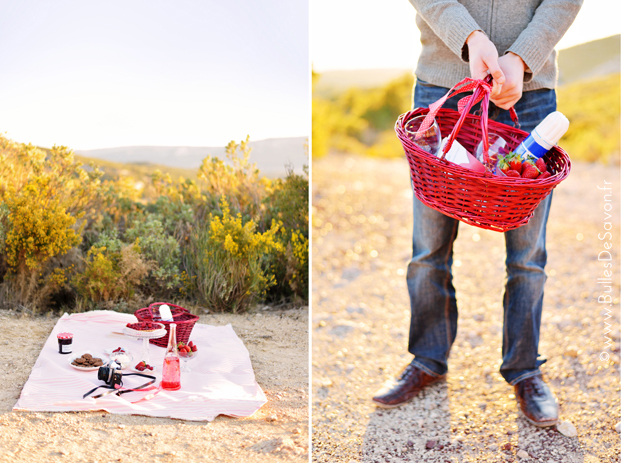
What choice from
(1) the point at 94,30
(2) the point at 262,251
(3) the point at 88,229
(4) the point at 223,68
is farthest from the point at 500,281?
(1) the point at 94,30

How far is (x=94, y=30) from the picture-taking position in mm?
2064

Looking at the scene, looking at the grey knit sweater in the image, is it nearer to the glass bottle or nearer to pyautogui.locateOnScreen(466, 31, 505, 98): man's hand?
pyautogui.locateOnScreen(466, 31, 505, 98): man's hand

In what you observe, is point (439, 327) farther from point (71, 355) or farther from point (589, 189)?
point (589, 189)

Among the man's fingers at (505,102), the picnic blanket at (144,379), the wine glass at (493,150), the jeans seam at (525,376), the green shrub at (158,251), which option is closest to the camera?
the wine glass at (493,150)

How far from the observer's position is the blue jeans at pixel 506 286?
1729 millimetres

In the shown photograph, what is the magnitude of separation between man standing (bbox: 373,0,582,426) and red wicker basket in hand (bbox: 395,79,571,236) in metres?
0.15

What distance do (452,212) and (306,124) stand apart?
3.68 ft

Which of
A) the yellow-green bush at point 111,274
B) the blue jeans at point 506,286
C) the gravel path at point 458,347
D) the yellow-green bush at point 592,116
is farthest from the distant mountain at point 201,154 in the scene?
the yellow-green bush at point 592,116

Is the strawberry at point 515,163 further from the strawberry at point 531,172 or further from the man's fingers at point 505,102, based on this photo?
the man's fingers at point 505,102

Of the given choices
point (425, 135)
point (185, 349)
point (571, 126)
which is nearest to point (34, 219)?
point (185, 349)

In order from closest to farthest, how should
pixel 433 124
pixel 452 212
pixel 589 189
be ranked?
pixel 452 212 → pixel 433 124 → pixel 589 189

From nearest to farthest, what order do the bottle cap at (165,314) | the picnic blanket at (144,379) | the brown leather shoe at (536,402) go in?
the picnic blanket at (144,379) → the brown leather shoe at (536,402) → the bottle cap at (165,314)

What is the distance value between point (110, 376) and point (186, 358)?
0.29m

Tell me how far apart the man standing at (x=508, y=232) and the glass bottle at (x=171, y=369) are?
2.19 feet
